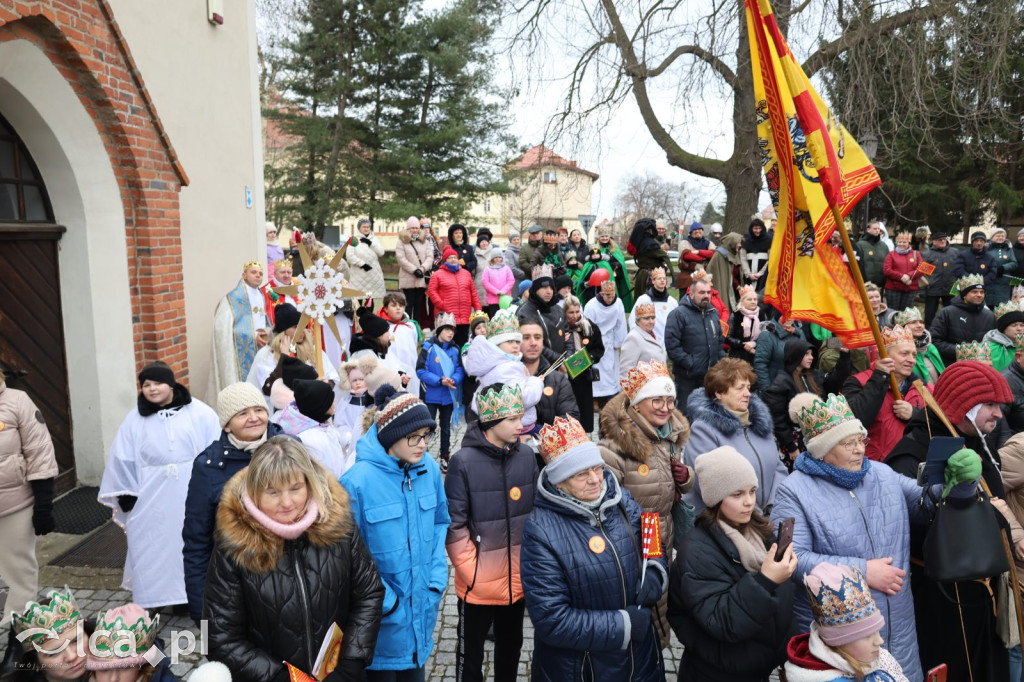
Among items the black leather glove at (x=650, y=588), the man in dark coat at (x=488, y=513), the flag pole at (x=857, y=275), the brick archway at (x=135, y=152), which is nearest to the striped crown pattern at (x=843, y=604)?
the black leather glove at (x=650, y=588)

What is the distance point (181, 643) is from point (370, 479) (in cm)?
178

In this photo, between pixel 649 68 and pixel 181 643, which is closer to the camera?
pixel 181 643

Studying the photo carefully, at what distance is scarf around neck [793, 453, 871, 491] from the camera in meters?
3.18

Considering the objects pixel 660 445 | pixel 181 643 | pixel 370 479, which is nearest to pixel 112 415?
pixel 181 643

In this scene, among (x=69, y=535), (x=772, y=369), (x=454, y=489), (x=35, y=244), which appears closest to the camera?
(x=454, y=489)

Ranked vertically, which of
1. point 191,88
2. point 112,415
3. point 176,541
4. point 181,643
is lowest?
point 181,643

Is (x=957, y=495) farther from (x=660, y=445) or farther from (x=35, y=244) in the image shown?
(x=35, y=244)

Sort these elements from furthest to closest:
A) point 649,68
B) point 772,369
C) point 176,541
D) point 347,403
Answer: point 649,68 → point 772,369 → point 347,403 → point 176,541

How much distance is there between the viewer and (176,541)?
4.55 meters

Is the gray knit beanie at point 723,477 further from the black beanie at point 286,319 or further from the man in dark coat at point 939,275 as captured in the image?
the man in dark coat at point 939,275

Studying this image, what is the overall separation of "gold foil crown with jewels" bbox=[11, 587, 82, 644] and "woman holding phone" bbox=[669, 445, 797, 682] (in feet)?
7.46

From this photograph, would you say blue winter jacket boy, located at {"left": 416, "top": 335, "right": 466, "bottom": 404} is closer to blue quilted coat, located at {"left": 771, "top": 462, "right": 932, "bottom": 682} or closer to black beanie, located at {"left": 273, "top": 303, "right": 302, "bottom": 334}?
black beanie, located at {"left": 273, "top": 303, "right": 302, "bottom": 334}

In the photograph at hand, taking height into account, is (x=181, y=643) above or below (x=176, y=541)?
below

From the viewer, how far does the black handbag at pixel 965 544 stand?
3.03m
